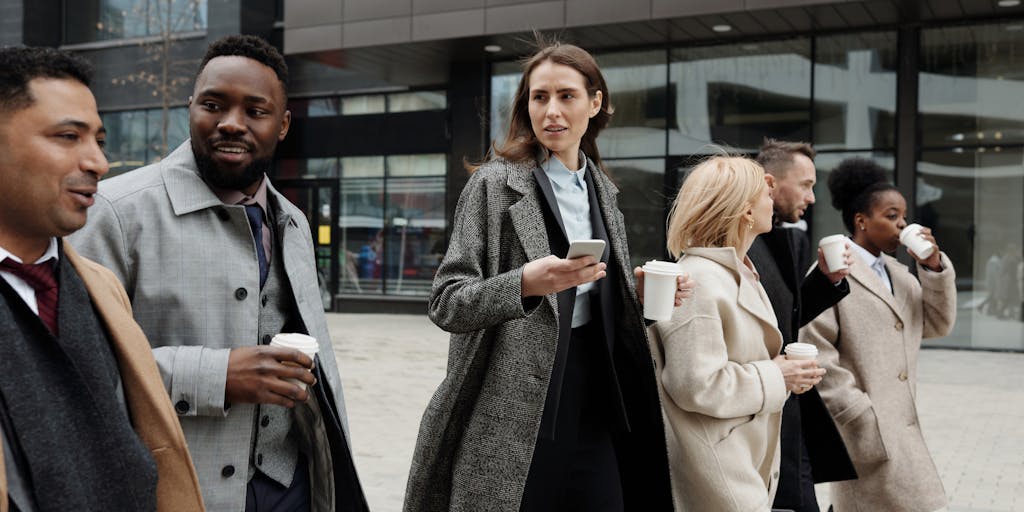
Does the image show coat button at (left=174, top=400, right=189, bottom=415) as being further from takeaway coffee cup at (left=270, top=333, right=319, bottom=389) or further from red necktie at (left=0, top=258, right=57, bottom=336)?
red necktie at (left=0, top=258, right=57, bottom=336)

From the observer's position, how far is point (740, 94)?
15133mm

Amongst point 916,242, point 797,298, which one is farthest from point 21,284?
point 916,242

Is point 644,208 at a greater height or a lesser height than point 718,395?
greater

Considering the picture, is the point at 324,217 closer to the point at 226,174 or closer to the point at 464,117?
the point at 464,117

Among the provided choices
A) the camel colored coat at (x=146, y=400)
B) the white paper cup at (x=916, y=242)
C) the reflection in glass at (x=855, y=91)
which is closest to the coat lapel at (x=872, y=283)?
the white paper cup at (x=916, y=242)

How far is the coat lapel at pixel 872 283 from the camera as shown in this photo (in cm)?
405

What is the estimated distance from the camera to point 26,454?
1.35m

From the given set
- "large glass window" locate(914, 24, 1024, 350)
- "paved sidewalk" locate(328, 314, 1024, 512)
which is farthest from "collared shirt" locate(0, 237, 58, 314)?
"large glass window" locate(914, 24, 1024, 350)

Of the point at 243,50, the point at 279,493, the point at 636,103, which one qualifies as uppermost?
the point at 636,103

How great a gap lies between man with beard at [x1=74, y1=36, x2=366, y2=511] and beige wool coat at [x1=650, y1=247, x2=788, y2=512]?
1.17 meters

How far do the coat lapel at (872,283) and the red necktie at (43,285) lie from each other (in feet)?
11.5

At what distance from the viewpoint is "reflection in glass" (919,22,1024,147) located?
13.3 metres

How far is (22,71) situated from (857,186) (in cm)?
398

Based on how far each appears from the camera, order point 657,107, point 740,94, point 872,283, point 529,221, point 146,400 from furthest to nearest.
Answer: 1. point 657,107
2. point 740,94
3. point 872,283
4. point 529,221
5. point 146,400
